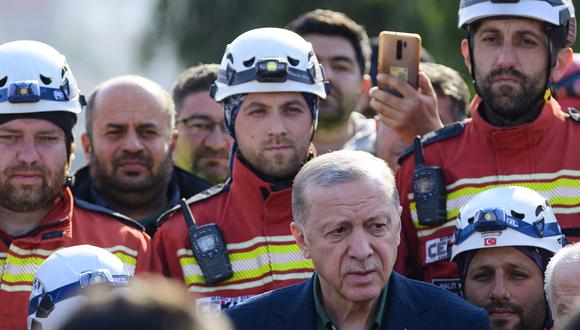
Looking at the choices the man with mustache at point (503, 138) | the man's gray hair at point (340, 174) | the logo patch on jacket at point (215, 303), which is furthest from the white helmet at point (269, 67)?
the man's gray hair at point (340, 174)

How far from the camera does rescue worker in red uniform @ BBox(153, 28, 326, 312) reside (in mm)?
7539

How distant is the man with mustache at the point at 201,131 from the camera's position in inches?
398

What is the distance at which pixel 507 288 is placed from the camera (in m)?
7.18

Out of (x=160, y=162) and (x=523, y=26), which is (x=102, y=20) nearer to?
(x=160, y=162)

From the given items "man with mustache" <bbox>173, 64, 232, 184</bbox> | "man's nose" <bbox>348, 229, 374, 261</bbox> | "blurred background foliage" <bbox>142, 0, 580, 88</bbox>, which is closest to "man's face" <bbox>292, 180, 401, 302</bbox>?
"man's nose" <bbox>348, 229, 374, 261</bbox>

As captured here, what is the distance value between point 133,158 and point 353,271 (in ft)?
9.73

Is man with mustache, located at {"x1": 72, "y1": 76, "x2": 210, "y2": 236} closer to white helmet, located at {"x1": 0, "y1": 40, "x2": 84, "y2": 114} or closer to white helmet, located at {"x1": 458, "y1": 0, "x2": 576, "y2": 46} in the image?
white helmet, located at {"x1": 0, "y1": 40, "x2": 84, "y2": 114}

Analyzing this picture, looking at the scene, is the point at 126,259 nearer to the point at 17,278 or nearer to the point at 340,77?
the point at 17,278

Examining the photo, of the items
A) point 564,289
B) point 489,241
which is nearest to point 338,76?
point 489,241

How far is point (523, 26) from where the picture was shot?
7.71 meters

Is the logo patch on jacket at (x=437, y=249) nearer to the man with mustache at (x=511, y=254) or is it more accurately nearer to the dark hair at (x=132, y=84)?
the man with mustache at (x=511, y=254)

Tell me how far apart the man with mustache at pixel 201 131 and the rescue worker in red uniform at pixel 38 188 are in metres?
1.90

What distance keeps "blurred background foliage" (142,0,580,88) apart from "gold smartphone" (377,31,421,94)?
8104 millimetres

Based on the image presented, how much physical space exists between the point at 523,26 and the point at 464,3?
405 mm
